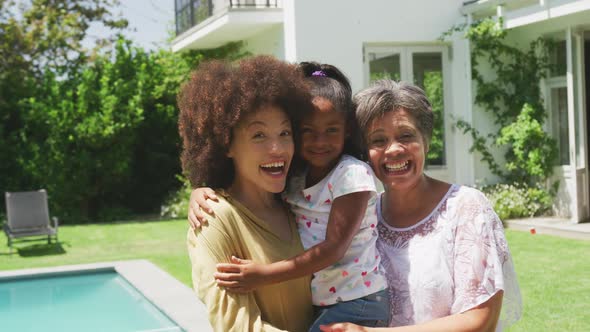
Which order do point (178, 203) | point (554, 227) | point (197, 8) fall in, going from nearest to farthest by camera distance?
point (554, 227)
point (197, 8)
point (178, 203)

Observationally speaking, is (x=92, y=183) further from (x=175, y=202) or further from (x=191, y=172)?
(x=191, y=172)

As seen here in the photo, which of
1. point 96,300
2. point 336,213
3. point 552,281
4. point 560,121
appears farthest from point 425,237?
point 560,121

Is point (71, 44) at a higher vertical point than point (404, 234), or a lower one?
higher

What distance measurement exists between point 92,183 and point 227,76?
14.2m

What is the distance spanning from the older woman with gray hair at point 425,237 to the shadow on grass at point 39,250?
996 cm

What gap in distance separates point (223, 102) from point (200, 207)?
35 cm

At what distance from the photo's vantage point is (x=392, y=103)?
238cm

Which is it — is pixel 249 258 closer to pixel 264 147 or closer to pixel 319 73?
pixel 264 147

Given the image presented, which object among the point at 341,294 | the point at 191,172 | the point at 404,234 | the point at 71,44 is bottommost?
the point at 341,294

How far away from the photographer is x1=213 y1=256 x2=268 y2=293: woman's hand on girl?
2068 millimetres

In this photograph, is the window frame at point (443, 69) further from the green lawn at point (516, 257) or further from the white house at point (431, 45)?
the green lawn at point (516, 257)

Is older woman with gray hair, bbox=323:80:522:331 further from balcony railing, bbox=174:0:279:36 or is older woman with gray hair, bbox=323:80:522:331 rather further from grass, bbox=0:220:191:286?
balcony railing, bbox=174:0:279:36

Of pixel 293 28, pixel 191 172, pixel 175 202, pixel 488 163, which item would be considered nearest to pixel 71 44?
pixel 175 202

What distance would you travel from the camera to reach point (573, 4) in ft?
33.8
